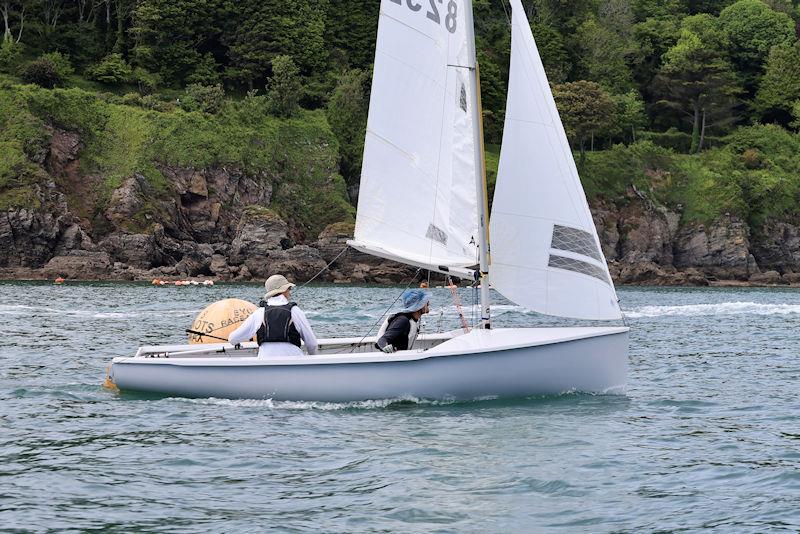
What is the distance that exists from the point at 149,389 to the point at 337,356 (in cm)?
331

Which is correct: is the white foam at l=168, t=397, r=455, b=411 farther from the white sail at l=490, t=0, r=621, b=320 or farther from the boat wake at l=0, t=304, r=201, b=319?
the boat wake at l=0, t=304, r=201, b=319

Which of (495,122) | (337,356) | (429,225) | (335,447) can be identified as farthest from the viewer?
(495,122)

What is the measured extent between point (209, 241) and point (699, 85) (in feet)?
176

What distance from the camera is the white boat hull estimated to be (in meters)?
16.9

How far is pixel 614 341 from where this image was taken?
17.6m

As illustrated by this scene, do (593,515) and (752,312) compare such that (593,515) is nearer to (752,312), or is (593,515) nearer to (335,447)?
(335,447)

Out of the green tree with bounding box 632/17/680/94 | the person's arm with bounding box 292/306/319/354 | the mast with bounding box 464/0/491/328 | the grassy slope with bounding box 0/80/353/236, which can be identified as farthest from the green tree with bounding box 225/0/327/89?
the person's arm with bounding box 292/306/319/354

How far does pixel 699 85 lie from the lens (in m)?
111

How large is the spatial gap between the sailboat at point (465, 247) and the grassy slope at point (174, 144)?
65455 mm

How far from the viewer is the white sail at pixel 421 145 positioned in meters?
17.9

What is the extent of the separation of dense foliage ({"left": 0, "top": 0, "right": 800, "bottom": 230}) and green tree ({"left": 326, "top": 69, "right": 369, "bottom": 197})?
0.13 metres

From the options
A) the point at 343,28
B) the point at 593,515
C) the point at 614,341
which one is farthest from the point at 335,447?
the point at 343,28

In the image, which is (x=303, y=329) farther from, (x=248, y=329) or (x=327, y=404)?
(x=327, y=404)

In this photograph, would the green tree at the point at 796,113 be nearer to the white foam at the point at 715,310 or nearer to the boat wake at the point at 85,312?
the white foam at the point at 715,310
